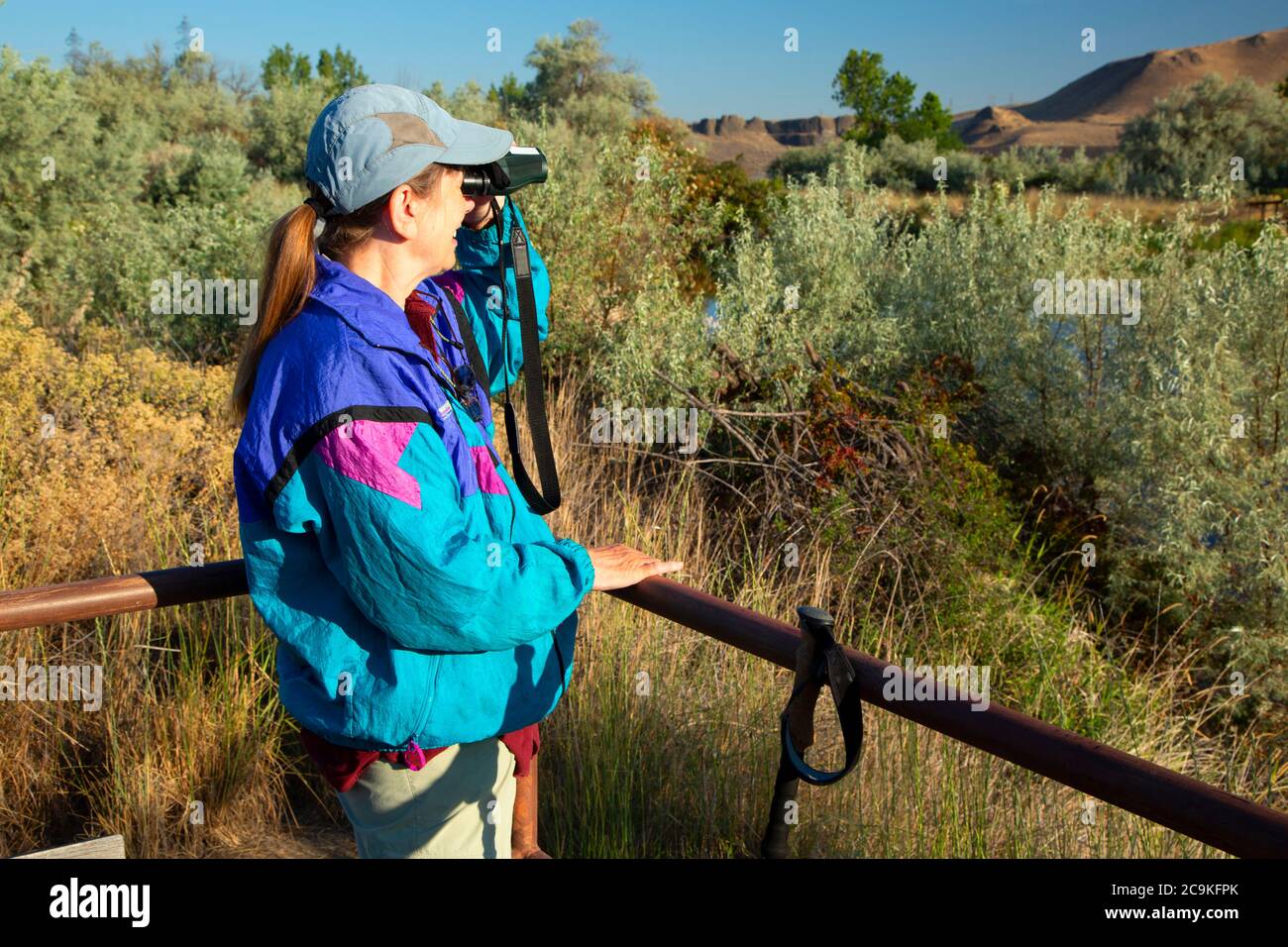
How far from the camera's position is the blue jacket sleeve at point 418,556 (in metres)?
1.44

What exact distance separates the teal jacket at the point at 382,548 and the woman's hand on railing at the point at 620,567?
0.25ft

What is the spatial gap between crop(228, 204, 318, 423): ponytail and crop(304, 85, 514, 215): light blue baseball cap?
0.09 metres

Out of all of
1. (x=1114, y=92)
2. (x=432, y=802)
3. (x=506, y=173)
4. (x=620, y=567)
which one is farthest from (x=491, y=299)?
(x=1114, y=92)

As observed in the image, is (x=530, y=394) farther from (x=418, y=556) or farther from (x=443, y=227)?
(x=418, y=556)

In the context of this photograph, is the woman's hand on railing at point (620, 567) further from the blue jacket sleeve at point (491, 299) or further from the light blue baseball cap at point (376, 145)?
the light blue baseball cap at point (376, 145)

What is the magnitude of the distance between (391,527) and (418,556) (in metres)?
0.05

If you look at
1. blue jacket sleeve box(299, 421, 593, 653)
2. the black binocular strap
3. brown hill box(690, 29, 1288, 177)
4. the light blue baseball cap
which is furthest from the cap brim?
brown hill box(690, 29, 1288, 177)

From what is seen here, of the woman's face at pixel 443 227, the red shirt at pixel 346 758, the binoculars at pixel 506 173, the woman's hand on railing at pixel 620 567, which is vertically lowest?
the red shirt at pixel 346 758

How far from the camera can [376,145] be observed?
5.52 feet

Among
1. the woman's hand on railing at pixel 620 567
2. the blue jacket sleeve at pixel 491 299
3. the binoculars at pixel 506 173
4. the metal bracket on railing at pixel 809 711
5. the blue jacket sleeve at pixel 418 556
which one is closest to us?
the metal bracket on railing at pixel 809 711

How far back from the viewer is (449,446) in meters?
1.59

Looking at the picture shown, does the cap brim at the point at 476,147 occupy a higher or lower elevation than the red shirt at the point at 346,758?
higher

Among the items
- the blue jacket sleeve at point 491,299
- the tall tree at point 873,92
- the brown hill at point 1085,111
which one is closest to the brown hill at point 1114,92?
the brown hill at point 1085,111
